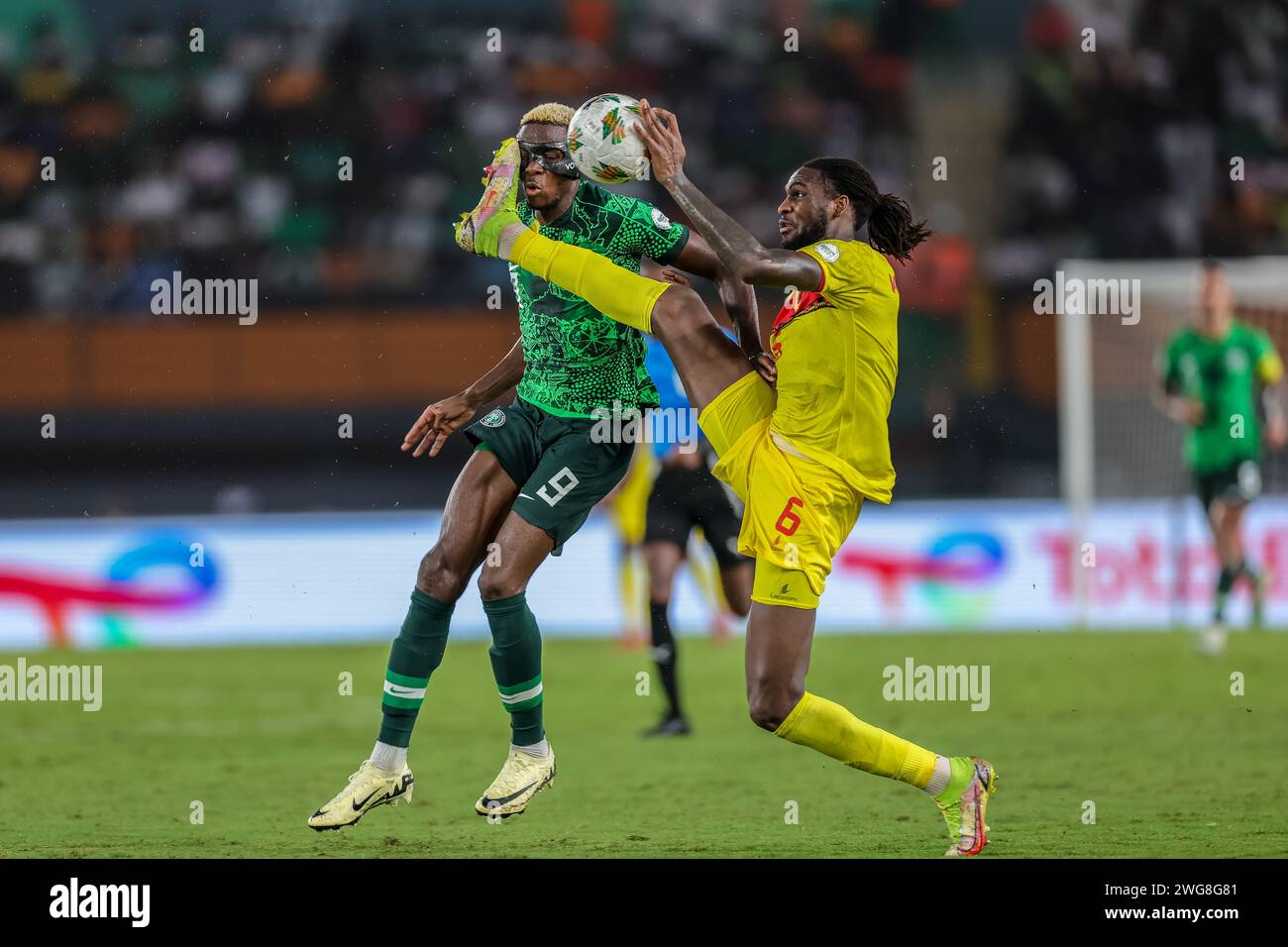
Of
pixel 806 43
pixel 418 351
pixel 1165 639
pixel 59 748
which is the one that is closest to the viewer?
pixel 59 748

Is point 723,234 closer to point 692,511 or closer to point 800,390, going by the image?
point 800,390

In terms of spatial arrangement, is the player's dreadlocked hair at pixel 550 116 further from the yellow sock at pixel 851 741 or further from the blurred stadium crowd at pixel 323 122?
the blurred stadium crowd at pixel 323 122

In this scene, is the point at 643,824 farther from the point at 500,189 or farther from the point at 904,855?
the point at 500,189

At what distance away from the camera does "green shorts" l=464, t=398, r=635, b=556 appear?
675 cm

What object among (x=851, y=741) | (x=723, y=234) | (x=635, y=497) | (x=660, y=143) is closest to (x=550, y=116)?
(x=660, y=143)

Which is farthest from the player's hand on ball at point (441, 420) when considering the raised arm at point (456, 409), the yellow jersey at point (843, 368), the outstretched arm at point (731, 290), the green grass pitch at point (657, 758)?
the green grass pitch at point (657, 758)

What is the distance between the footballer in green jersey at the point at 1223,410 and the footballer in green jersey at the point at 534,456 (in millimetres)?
7634

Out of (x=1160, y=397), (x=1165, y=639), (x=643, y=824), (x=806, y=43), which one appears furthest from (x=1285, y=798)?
(x=806, y=43)

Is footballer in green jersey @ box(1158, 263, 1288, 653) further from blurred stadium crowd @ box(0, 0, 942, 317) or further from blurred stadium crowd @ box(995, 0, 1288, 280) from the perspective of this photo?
blurred stadium crowd @ box(0, 0, 942, 317)

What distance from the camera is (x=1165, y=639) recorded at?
14.4 m

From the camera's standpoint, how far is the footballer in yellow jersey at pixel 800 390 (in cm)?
620

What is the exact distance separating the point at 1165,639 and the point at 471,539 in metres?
9.01

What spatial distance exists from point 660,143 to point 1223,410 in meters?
8.71

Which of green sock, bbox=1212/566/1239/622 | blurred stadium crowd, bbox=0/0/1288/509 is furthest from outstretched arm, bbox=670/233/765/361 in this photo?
blurred stadium crowd, bbox=0/0/1288/509
